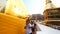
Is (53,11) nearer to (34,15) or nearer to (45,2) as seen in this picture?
(34,15)

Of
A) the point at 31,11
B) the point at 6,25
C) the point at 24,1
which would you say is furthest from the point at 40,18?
the point at 6,25

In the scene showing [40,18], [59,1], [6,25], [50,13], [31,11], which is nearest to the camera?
[6,25]

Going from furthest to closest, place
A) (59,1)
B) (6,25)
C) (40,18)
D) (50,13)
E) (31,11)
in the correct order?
(59,1)
(31,11)
(40,18)
(50,13)
(6,25)

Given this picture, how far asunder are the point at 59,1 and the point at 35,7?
0.73m

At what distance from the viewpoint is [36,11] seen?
291 cm

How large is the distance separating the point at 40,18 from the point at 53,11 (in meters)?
0.47

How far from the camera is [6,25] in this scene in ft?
4.62

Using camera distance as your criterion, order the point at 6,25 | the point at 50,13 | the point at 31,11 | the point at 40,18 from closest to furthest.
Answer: the point at 6,25 < the point at 50,13 < the point at 40,18 < the point at 31,11

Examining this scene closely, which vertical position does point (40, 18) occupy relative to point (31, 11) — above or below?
below

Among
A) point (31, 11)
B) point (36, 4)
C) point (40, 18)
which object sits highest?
point (36, 4)

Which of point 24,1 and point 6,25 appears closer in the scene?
point 6,25

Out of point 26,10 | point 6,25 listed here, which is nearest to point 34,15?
point 26,10

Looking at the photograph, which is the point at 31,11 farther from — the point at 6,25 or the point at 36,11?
the point at 6,25

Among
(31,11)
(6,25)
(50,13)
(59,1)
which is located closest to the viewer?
(6,25)
